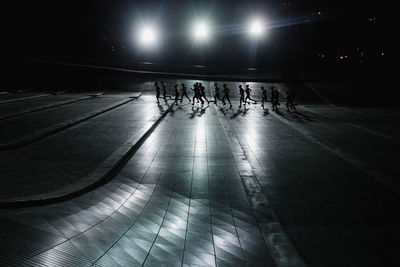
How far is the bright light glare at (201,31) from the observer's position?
37.8 metres

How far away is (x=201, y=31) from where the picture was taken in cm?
3775

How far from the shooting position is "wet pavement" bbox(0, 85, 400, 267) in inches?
136

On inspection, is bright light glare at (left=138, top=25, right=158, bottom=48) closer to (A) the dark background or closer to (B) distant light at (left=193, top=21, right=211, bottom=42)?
(A) the dark background

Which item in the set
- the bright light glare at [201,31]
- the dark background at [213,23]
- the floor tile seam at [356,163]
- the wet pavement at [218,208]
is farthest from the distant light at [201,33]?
the wet pavement at [218,208]

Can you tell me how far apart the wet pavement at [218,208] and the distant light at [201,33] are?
108 feet

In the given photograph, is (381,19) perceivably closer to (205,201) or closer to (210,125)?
(210,125)

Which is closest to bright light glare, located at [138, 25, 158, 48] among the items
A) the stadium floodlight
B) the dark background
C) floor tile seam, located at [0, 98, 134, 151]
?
the stadium floodlight

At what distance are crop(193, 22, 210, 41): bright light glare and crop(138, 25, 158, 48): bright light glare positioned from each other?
20.7ft

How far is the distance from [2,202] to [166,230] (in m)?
2.84

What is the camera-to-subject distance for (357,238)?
3.84 m

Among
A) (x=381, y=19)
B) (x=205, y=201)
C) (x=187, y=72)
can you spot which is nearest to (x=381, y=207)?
(x=205, y=201)

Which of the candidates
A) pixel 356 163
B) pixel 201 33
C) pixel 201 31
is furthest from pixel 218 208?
pixel 201 33

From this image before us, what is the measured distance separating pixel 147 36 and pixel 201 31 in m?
7.70

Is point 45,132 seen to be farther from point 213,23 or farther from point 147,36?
point 213,23
